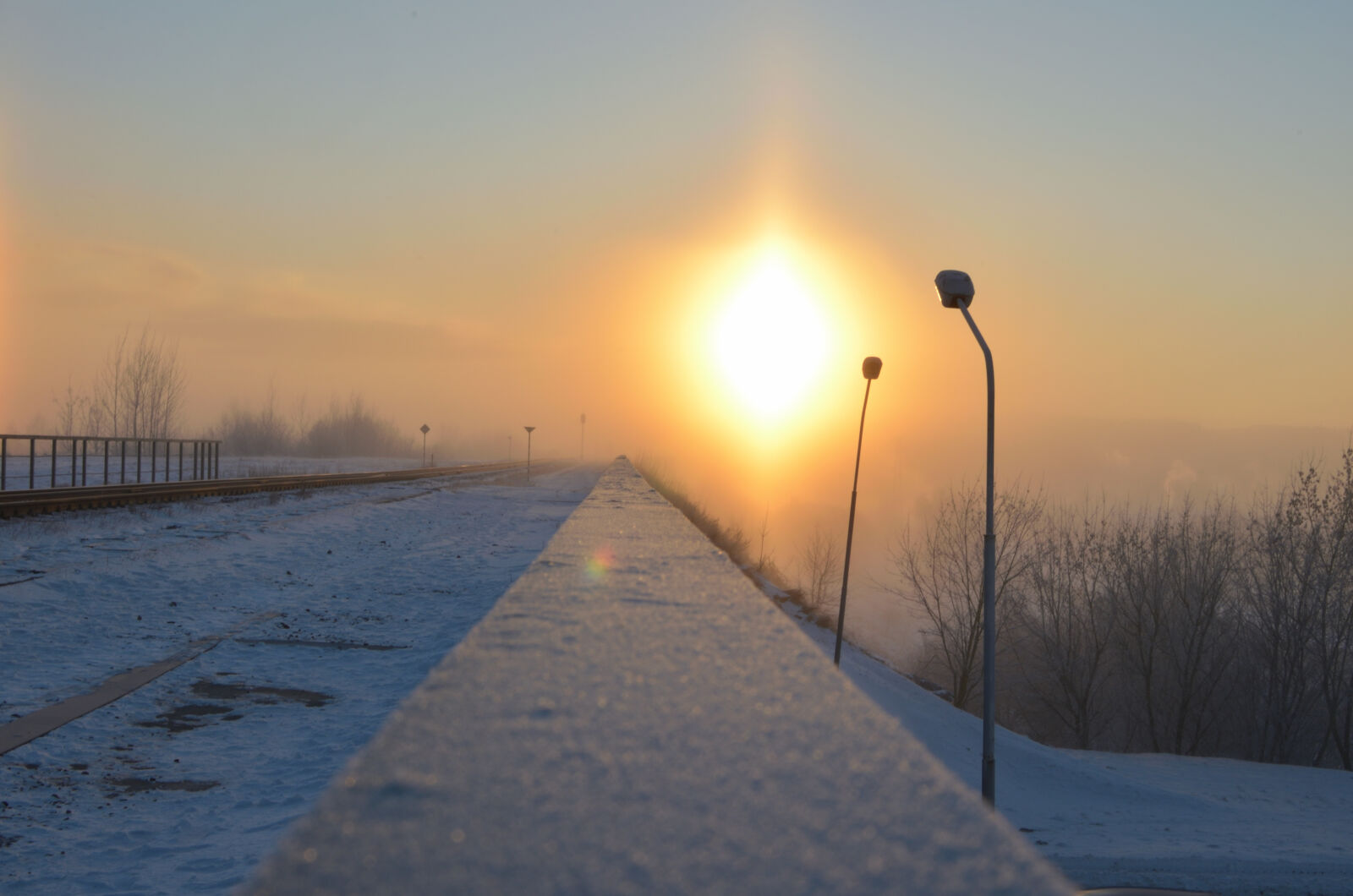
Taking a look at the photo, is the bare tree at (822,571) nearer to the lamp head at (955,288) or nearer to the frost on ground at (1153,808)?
the frost on ground at (1153,808)

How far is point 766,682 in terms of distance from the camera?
357 cm

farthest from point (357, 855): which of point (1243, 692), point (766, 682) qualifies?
point (1243, 692)

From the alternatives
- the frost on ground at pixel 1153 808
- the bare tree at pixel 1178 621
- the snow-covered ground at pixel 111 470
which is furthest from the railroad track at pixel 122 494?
the bare tree at pixel 1178 621

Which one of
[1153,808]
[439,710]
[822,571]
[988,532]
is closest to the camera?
[439,710]

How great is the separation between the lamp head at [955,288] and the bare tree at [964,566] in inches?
1009

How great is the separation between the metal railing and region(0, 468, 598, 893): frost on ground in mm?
7298

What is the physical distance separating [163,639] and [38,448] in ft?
154

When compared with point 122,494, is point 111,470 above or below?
below

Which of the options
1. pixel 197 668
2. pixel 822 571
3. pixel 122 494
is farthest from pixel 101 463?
pixel 197 668

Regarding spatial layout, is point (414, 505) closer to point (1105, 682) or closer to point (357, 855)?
point (357, 855)

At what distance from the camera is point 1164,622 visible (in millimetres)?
35562

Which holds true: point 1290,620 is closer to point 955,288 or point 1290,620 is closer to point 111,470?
point 955,288

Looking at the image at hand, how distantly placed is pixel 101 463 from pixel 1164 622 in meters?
46.8

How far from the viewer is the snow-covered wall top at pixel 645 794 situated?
1.80m
